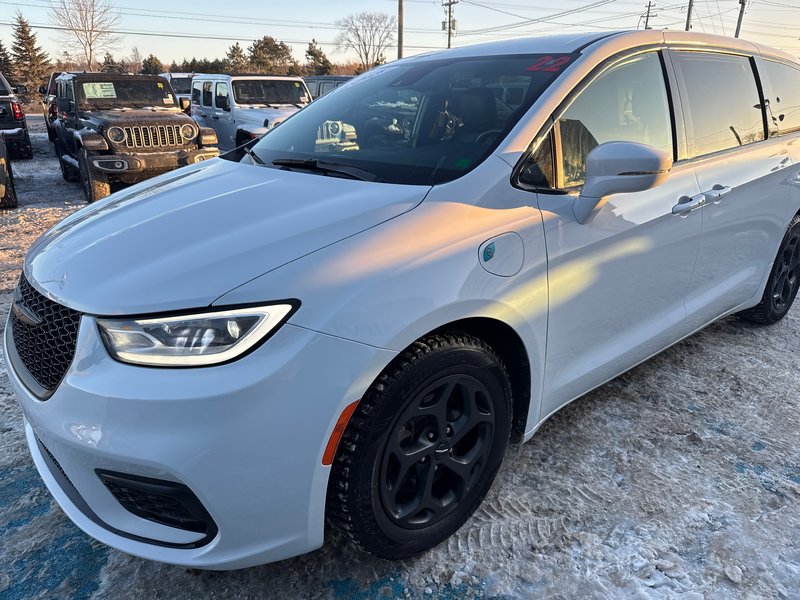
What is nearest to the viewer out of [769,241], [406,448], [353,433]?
[353,433]

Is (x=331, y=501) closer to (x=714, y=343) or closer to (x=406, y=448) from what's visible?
(x=406, y=448)

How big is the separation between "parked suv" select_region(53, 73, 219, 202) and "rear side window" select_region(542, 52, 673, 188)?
5.27m

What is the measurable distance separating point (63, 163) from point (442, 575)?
34.1ft

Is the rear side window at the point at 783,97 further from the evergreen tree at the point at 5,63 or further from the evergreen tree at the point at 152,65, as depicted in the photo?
the evergreen tree at the point at 152,65

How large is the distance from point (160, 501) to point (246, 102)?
11317 mm

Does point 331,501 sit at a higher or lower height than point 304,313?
lower

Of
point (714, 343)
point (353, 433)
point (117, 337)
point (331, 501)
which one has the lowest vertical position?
point (714, 343)

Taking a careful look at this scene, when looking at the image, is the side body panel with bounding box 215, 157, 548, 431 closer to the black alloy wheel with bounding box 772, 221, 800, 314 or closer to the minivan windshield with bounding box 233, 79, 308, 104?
the black alloy wheel with bounding box 772, 221, 800, 314

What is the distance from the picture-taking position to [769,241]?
3.51m

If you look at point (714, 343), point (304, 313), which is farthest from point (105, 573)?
point (714, 343)

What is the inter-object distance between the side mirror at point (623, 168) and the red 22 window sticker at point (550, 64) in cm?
44

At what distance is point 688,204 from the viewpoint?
2670mm

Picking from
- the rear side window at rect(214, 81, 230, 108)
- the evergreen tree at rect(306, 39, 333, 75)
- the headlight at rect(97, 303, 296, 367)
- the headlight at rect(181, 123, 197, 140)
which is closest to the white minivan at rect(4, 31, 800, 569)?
the headlight at rect(97, 303, 296, 367)

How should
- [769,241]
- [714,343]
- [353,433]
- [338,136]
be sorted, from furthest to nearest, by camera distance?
[714,343], [769,241], [338,136], [353,433]
